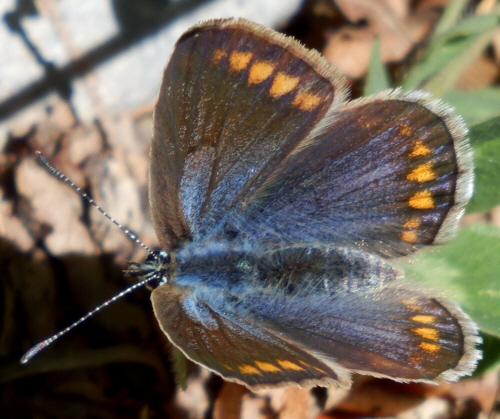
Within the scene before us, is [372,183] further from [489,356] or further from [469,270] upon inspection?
[489,356]

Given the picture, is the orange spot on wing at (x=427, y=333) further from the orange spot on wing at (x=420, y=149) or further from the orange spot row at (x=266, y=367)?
the orange spot on wing at (x=420, y=149)

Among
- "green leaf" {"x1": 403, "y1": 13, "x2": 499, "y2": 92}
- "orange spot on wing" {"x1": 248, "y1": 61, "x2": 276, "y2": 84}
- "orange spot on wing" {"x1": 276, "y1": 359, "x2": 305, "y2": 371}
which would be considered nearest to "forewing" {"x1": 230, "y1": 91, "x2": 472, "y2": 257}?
"orange spot on wing" {"x1": 248, "y1": 61, "x2": 276, "y2": 84}

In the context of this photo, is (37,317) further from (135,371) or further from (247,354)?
(247,354)

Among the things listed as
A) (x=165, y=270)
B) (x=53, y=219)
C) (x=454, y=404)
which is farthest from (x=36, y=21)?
(x=454, y=404)

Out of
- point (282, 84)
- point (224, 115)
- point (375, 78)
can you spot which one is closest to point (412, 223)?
point (282, 84)

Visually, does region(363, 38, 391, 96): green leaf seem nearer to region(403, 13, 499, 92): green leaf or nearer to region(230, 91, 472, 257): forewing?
region(403, 13, 499, 92): green leaf

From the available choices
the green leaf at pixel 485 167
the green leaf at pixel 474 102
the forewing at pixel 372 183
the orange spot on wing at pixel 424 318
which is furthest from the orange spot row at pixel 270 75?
the green leaf at pixel 474 102

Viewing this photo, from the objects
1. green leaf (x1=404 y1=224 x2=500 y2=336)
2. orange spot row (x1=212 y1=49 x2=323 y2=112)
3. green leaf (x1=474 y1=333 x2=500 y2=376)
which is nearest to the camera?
orange spot row (x1=212 y1=49 x2=323 y2=112)
